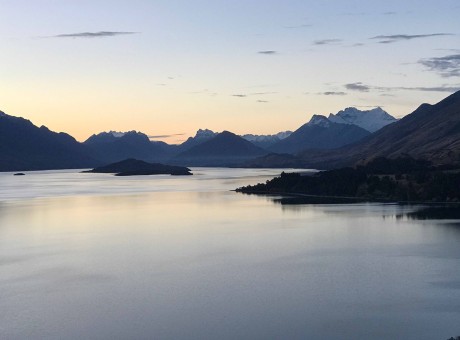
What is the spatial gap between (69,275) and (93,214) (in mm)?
47487

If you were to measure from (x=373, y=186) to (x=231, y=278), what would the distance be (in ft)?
258

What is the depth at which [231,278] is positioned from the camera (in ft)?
144

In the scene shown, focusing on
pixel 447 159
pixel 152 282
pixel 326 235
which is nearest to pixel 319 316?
pixel 152 282

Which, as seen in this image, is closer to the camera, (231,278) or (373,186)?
(231,278)

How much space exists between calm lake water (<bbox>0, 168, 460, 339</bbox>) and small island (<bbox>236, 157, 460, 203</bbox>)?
1130 inches

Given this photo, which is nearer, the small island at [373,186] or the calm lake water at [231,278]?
the calm lake water at [231,278]

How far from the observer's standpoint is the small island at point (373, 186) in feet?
358

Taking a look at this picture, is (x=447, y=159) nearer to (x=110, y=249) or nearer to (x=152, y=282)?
(x=110, y=249)

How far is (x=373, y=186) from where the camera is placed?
11812 cm

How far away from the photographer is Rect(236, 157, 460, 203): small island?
109m

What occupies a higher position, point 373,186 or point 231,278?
point 373,186

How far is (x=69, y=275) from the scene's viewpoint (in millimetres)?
45969

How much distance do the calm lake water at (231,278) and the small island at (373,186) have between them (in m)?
28.7

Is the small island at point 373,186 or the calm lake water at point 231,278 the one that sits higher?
the small island at point 373,186
